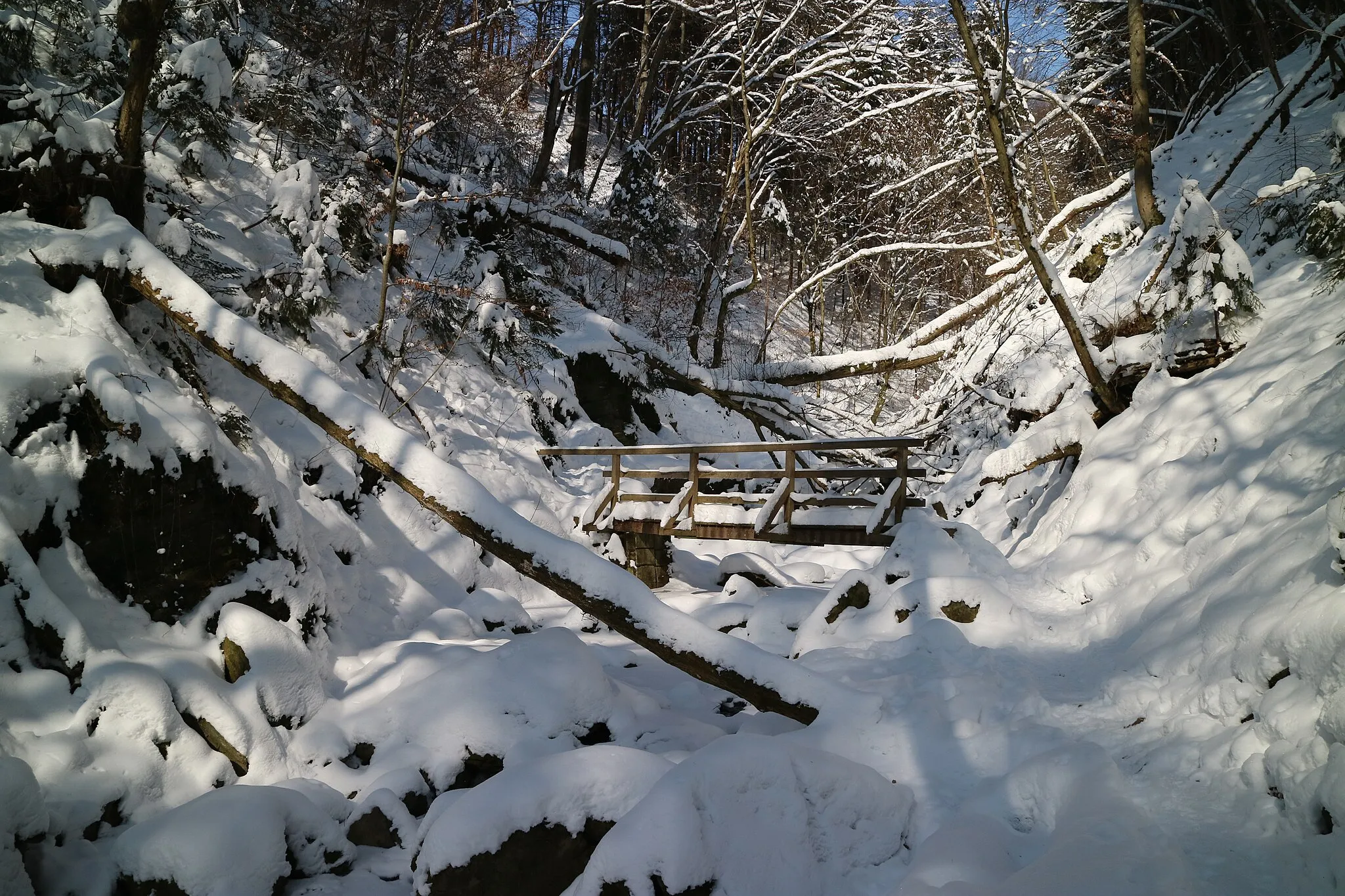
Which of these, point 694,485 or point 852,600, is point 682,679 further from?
point 694,485

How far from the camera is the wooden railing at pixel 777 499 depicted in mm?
6570

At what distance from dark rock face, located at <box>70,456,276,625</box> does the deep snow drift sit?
0.08ft

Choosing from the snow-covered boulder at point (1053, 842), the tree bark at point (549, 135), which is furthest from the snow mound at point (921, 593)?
the tree bark at point (549, 135)

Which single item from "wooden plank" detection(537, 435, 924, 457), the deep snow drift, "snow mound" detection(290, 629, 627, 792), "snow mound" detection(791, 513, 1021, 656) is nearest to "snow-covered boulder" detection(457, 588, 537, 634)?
the deep snow drift

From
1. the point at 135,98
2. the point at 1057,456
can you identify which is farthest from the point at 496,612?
the point at 1057,456

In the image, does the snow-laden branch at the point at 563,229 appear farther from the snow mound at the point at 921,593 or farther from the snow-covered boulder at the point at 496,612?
the snow mound at the point at 921,593

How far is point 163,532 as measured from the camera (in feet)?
16.1

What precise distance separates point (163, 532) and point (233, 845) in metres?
2.37

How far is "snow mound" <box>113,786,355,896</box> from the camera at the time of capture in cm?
335

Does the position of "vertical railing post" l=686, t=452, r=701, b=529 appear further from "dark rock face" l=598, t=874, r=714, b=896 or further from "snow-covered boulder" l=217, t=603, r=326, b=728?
"dark rock face" l=598, t=874, r=714, b=896

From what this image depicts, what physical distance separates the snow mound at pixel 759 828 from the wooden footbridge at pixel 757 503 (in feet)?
10.5

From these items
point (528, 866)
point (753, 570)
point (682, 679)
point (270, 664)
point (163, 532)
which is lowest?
point (753, 570)

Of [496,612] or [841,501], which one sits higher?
[841,501]

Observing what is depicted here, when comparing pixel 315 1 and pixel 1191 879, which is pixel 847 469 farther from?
pixel 315 1
